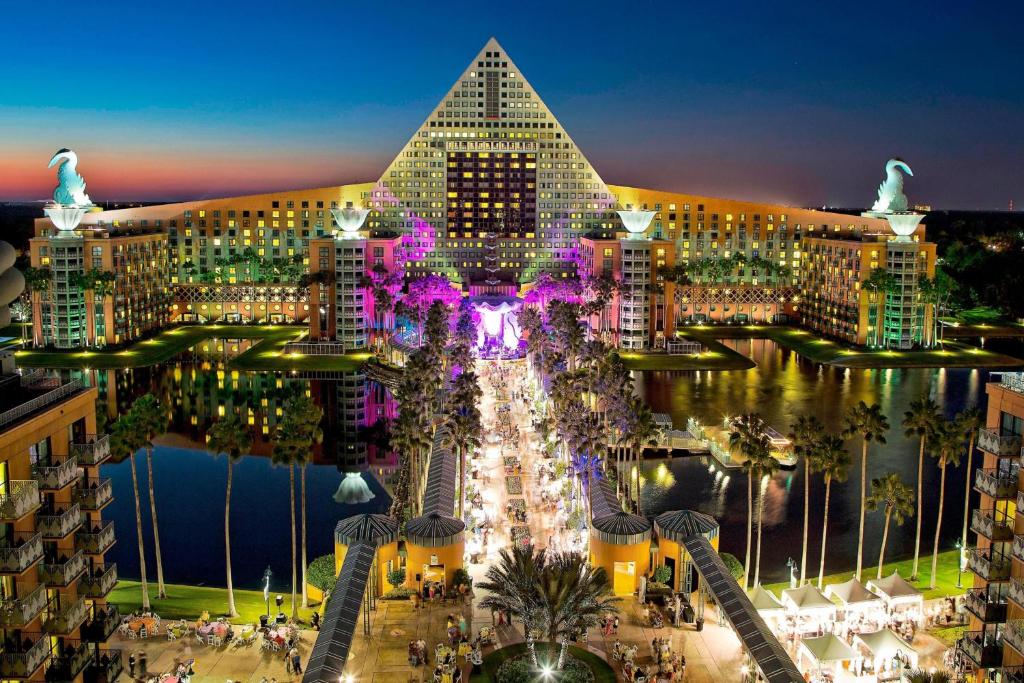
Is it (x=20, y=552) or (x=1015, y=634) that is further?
(x=1015, y=634)

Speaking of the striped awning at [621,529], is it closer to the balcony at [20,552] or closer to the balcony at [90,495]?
the balcony at [90,495]

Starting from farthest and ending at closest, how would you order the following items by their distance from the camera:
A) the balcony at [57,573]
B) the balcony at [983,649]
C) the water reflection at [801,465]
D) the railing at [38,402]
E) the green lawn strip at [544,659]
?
1. the water reflection at [801,465]
2. the green lawn strip at [544,659]
3. the balcony at [983,649]
4. the balcony at [57,573]
5. the railing at [38,402]

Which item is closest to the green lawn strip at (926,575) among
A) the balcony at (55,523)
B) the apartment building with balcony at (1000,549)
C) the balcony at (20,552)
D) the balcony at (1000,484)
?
the apartment building with balcony at (1000,549)

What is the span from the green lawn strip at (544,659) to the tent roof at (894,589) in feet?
51.4

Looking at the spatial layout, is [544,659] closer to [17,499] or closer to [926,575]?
[17,499]

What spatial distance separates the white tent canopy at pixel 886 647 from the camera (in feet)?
132

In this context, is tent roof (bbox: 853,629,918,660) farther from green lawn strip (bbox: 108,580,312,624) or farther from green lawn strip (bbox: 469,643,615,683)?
green lawn strip (bbox: 108,580,312,624)

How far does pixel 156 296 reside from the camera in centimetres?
14888

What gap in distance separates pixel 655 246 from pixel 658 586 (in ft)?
317

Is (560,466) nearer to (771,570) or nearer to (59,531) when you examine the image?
(771,570)

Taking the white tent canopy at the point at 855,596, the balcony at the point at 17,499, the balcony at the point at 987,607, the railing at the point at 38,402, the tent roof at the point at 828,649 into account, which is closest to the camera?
the balcony at the point at 17,499

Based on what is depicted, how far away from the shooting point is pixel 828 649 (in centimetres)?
3947

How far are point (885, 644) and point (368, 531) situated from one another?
23545 millimetres

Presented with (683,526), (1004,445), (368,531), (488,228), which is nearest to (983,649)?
(1004,445)
